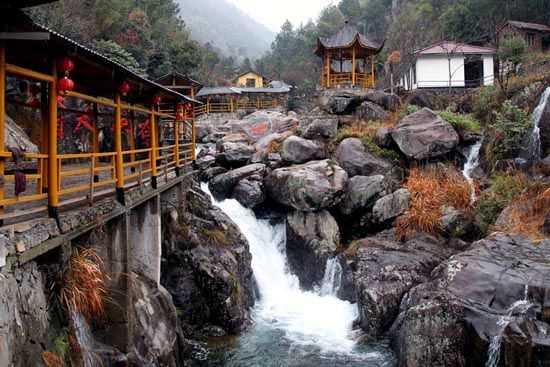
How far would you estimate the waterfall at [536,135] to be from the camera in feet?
53.2

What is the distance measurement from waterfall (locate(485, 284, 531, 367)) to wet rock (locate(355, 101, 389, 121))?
1583 centimetres

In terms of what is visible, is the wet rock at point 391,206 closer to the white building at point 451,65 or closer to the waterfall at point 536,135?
the waterfall at point 536,135

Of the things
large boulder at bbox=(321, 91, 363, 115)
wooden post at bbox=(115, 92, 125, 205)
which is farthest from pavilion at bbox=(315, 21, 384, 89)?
wooden post at bbox=(115, 92, 125, 205)

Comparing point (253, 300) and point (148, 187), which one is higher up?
point (148, 187)

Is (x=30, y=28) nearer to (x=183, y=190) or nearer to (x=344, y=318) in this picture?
(x=183, y=190)

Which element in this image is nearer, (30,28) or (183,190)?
(30,28)

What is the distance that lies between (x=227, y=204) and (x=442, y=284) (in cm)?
1011

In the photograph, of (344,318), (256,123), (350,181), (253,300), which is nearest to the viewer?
(344,318)

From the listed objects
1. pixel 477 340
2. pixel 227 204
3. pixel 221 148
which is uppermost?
pixel 221 148

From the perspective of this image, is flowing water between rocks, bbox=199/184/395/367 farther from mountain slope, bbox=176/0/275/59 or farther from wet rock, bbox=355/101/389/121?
mountain slope, bbox=176/0/275/59

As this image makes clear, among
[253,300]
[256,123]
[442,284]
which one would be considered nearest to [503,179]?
[442,284]

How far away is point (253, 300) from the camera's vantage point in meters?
15.1

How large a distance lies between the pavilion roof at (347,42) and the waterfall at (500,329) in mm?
22617

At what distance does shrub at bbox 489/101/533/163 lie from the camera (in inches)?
667
